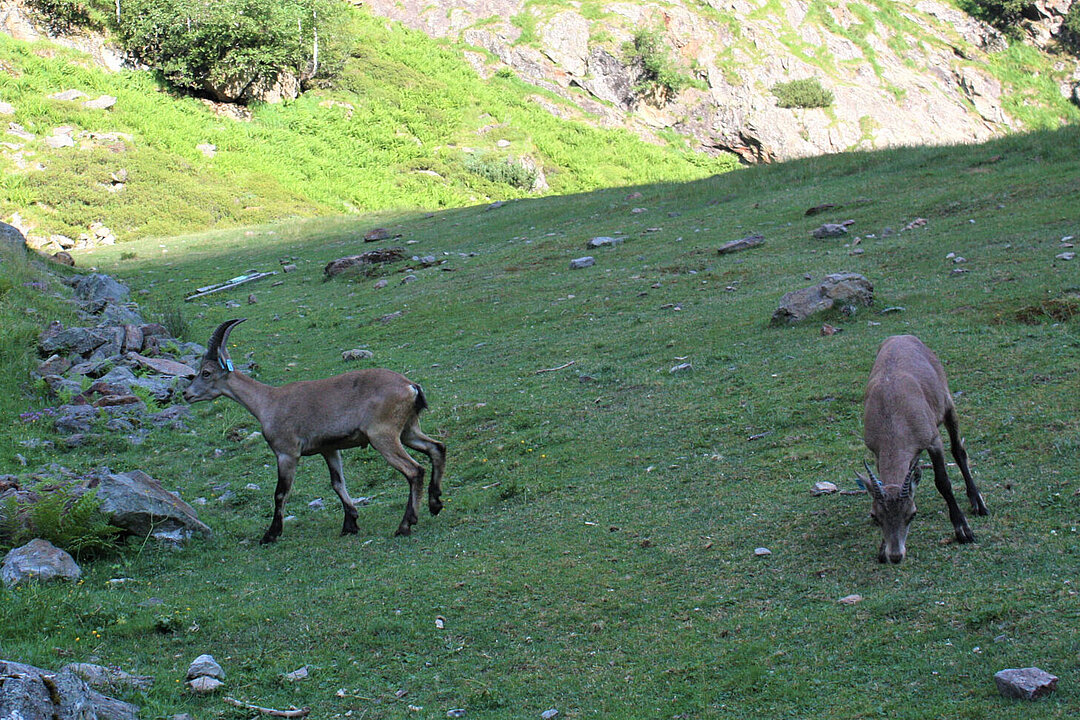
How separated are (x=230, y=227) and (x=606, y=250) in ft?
60.1

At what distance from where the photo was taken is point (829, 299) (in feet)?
43.0

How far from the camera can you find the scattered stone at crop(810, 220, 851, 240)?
18391 millimetres

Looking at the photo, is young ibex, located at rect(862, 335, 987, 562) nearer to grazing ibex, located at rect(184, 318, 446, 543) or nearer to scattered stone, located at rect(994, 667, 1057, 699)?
scattered stone, located at rect(994, 667, 1057, 699)

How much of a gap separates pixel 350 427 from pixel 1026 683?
5966 mm

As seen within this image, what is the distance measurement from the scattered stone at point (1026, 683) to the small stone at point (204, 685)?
13.6 feet

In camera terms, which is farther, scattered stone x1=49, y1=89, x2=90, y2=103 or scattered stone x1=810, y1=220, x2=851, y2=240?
scattered stone x1=49, y1=89, x2=90, y2=103

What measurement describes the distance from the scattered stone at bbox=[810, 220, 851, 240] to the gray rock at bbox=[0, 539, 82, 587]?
15.0m

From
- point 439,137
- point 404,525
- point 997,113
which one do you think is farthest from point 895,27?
point 404,525

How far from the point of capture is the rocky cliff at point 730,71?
2402 inches

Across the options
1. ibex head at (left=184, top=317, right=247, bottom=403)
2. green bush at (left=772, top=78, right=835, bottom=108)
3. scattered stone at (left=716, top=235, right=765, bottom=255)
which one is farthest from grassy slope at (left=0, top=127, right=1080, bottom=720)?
green bush at (left=772, top=78, right=835, bottom=108)

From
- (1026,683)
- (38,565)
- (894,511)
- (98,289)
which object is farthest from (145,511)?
(98,289)

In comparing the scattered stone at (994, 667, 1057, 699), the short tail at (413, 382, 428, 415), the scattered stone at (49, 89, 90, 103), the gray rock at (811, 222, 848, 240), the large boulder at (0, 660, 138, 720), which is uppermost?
the scattered stone at (994, 667, 1057, 699)

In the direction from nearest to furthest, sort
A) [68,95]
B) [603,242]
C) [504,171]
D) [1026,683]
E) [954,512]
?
[1026,683], [954,512], [603,242], [68,95], [504,171]

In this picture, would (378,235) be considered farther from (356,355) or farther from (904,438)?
(904,438)
